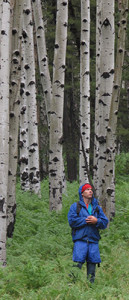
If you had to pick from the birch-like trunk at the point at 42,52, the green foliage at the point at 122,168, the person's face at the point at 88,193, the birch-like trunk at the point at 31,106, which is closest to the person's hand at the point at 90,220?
the person's face at the point at 88,193

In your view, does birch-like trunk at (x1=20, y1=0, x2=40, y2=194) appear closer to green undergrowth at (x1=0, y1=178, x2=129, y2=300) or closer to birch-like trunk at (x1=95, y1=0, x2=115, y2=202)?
green undergrowth at (x1=0, y1=178, x2=129, y2=300)

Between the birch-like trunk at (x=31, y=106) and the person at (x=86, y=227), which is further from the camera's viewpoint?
the birch-like trunk at (x=31, y=106)

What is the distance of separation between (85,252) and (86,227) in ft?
1.13

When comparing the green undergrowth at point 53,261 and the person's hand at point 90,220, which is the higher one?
the person's hand at point 90,220

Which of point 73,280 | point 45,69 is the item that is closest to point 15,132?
point 73,280

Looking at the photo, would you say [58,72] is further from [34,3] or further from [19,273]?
[19,273]

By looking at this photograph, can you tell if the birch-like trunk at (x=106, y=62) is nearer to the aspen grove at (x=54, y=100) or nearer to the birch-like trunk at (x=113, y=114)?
the aspen grove at (x=54, y=100)

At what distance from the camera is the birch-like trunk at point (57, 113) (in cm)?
1174

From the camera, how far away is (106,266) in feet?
26.0

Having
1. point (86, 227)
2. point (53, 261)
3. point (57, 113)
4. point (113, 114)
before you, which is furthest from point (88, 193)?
point (57, 113)

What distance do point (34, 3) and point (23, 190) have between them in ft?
20.8

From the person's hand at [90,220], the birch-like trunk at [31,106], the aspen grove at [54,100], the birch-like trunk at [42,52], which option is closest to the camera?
the person's hand at [90,220]

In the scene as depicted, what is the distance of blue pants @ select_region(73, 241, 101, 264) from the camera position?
21.8 ft

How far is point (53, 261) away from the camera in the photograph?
25.3 ft
